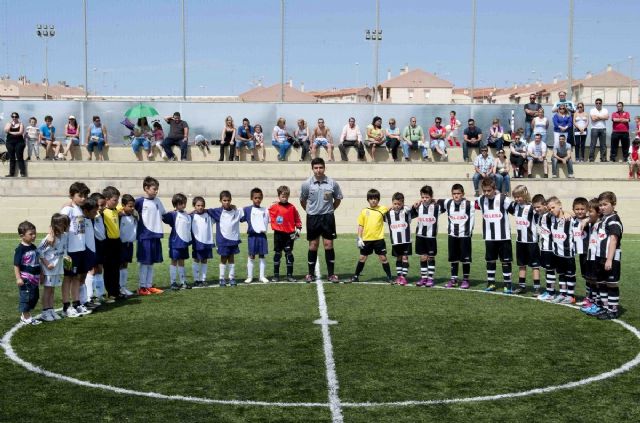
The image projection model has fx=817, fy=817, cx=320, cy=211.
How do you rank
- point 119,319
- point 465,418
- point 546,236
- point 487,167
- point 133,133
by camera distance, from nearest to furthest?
point 465,418 < point 119,319 < point 546,236 < point 487,167 < point 133,133

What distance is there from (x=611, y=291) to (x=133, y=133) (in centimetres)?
2130

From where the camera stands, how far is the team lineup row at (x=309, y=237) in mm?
11086

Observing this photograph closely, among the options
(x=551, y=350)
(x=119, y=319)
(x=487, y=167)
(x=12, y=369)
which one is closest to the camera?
(x=12, y=369)

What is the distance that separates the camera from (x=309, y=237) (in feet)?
47.8

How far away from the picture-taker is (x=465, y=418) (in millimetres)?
6887

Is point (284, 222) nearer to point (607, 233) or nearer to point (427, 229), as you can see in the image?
point (427, 229)

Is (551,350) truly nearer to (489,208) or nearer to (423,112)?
(489,208)

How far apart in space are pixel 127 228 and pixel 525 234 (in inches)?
253

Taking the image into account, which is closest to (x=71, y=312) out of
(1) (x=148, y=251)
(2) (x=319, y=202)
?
(1) (x=148, y=251)

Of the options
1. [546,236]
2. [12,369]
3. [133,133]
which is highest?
[133,133]

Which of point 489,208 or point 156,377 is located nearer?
point 156,377

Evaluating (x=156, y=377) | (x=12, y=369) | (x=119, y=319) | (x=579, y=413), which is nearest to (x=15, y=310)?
(x=119, y=319)

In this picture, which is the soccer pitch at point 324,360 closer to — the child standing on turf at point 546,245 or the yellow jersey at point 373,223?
the child standing on turf at point 546,245

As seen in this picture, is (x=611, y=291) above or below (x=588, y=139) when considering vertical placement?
below
